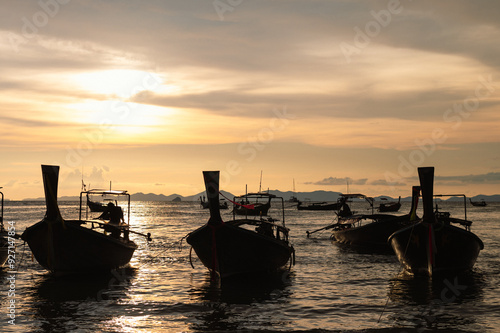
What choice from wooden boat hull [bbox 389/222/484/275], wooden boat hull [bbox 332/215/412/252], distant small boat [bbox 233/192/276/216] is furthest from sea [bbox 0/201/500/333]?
wooden boat hull [bbox 332/215/412/252]

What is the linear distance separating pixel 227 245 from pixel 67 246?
256 inches

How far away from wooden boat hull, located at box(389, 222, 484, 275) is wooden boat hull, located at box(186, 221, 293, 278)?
5672mm

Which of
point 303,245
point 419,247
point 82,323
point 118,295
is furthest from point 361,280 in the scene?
point 303,245

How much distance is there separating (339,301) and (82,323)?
872cm

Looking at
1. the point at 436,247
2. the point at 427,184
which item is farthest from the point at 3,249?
the point at 436,247

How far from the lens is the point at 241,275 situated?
811 inches

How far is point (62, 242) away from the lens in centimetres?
1992

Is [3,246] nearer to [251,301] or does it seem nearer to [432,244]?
[251,301]

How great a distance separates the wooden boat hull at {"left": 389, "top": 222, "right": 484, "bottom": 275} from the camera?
795 inches

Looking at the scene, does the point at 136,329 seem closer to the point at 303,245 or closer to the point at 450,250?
the point at 450,250

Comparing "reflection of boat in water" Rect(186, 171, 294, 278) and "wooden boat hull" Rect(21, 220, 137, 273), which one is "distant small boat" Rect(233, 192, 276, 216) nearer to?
"reflection of boat in water" Rect(186, 171, 294, 278)

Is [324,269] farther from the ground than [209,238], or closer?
→ closer

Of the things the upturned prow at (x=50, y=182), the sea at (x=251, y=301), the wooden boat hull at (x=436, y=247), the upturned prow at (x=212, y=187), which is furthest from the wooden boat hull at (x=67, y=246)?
the wooden boat hull at (x=436, y=247)

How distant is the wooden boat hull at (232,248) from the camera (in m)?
19.4
